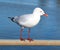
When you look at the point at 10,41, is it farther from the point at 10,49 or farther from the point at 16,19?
the point at 10,49

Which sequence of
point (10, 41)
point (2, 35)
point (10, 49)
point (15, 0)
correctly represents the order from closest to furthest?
point (10, 41), point (10, 49), point (2, 35), point (15, 0)

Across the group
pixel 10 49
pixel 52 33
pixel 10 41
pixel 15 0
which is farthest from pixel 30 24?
pixel 15 0

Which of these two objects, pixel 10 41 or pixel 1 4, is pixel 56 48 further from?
pixel 1 4

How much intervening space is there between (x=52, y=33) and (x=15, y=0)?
31.2 feet

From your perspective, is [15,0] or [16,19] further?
[15,0]

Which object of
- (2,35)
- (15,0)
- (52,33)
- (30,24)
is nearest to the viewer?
(30,24)

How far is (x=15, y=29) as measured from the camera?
29.0 ft

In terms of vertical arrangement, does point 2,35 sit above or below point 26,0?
below

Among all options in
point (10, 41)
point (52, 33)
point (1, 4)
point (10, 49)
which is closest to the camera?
point (10, 41)

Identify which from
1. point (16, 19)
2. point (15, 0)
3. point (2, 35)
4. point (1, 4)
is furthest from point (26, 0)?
point (16, 19)

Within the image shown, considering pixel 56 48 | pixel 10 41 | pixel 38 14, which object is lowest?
pixel 56 48

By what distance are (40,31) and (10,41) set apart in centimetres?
582

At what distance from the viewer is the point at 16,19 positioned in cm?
421

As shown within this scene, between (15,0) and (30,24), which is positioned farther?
(15,0)
